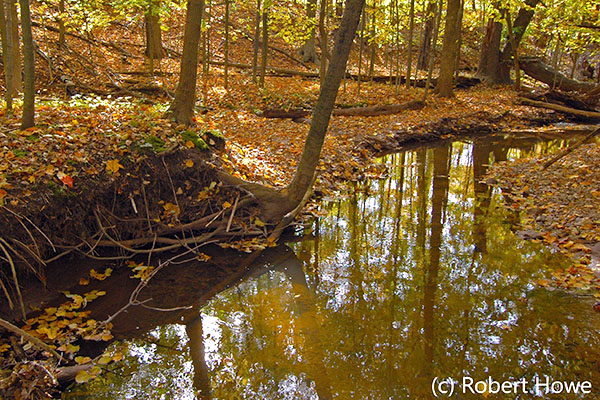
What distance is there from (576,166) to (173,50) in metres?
17.2

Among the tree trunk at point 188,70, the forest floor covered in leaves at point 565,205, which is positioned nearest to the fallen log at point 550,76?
the forest floor covered in leaves at point 565,205

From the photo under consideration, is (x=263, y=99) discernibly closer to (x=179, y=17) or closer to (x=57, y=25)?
(x=57, y=25)

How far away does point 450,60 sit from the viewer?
59.4 feet

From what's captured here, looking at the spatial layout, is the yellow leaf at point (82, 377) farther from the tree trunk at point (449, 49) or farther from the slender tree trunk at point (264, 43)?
the tree trunk at point (449, 49)

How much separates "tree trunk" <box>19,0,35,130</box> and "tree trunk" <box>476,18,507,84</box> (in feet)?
73.9

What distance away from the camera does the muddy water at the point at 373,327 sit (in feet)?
12.7

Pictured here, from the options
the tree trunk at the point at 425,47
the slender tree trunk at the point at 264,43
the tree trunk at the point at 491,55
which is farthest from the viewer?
the tree trunk at the point at 425,47

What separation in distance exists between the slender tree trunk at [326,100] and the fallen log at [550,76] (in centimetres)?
1953

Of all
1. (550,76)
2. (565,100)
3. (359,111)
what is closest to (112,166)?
(359,111)

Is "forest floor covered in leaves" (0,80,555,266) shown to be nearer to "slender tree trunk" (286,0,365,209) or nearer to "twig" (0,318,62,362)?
"slender tree trunk" (286,0,365,209)

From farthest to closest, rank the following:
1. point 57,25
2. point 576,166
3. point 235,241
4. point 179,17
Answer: point 179,17 < point 57,25 < point 576,166 < point 235,241

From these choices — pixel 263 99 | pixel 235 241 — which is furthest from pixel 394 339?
pixel 263 99

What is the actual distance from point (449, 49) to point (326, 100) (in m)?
14.3

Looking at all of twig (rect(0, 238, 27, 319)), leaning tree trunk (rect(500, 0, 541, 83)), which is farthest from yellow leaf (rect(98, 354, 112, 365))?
leaning tree trunk (rect(500, 0, 541, 83))
